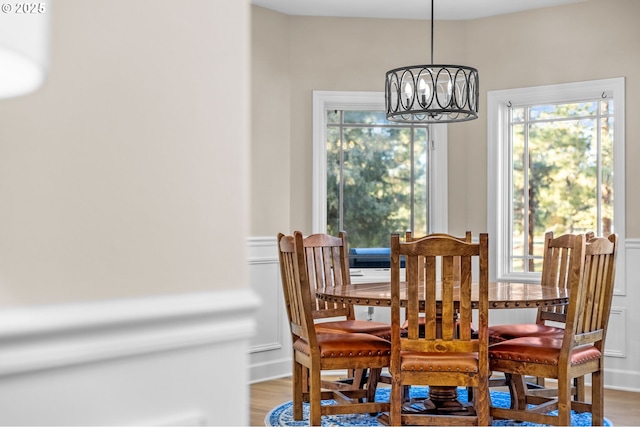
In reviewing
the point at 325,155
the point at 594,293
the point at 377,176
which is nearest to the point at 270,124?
the point at 325,155

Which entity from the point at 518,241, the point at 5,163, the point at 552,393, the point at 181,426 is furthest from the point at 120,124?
the point at 518,241

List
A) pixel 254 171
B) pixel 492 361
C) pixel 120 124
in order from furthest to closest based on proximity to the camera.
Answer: pixel 254 171 < pixel 492 361 < pixel 120 124

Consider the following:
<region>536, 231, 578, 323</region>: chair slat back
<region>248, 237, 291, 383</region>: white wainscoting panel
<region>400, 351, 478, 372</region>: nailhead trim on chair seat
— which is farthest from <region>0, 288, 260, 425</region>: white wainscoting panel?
<region>248, 237, 291, 383</region>: white wainscoting panel

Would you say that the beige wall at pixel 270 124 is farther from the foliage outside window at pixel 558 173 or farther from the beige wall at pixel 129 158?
the beige wall at pixel 129 158

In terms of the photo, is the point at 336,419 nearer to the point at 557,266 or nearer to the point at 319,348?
the point at 319,348

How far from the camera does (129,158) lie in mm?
941

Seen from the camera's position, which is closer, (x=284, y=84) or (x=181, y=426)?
(x=181, y=426)

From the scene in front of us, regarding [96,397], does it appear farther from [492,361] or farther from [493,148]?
[493,148]

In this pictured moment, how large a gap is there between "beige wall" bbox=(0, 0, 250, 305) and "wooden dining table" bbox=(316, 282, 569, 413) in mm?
2368

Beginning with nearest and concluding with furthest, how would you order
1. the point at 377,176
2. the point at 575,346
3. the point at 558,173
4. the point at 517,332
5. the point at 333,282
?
the point at 575,346
the point at 517,332
the point at 333,282
the point at 558,173
the point at 377,176

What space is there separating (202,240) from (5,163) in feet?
0.93

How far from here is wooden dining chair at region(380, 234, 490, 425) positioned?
120 inches

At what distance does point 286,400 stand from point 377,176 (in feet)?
6.39

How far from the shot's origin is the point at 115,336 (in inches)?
35.5
